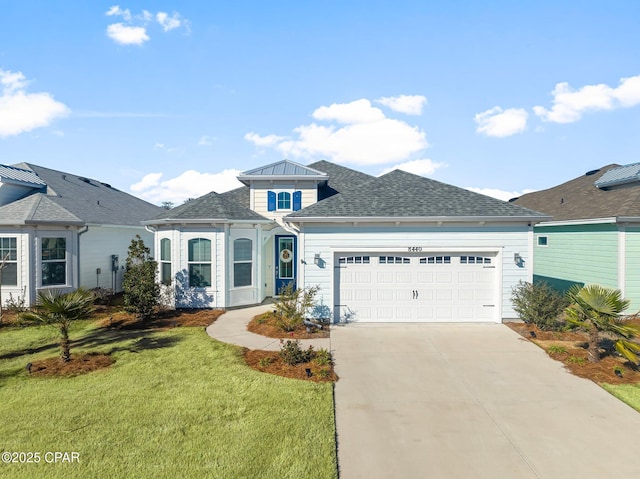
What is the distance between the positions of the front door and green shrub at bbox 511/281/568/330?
8776 millimetres

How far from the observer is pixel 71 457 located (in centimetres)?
A: 441

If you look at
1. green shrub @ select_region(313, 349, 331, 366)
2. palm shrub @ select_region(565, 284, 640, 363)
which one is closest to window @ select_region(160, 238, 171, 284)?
green shrub @ select_region(313, 349, 331, 366)

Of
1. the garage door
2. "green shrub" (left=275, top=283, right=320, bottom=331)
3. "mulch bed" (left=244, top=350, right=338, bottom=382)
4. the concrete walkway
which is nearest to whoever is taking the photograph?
"mulch bed" (left=244, top=350, right=338, bottom=382)

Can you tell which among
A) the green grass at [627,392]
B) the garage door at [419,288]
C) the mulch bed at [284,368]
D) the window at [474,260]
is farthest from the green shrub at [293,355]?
the window at [474,260]

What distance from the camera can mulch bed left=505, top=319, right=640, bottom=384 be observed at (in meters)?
7.02

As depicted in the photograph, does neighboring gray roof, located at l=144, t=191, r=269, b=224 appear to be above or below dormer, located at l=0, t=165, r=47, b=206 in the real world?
below

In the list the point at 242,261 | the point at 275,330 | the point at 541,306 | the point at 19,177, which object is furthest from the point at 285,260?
the point at 19,177

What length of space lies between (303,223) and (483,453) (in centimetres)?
787

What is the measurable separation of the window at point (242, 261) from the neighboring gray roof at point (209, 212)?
3.39ft

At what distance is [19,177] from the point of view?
1468 centimetres

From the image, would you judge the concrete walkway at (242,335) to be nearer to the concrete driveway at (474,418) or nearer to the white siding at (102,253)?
the concrete driveway at (474,418)

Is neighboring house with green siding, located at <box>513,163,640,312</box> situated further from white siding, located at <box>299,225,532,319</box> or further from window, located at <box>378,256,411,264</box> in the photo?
window, located at <box>378,256,411,264</box>

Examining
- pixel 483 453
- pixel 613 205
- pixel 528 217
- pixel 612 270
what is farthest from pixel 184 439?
pixel 613 205

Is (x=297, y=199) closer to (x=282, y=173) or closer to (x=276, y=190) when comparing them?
(x=276, y=190)
